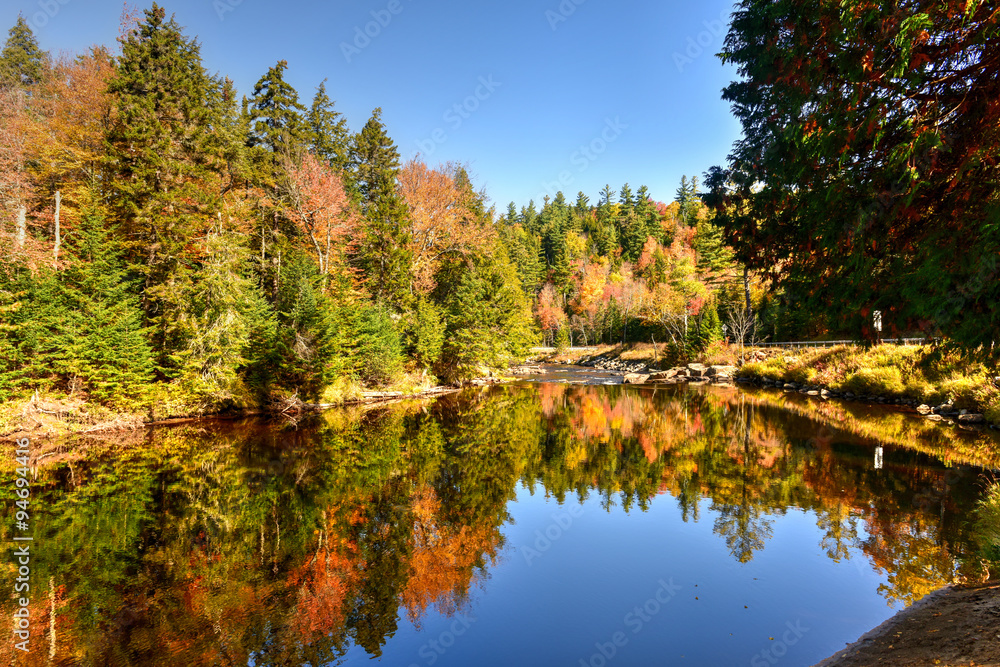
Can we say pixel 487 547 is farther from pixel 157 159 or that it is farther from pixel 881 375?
pixel 881 375

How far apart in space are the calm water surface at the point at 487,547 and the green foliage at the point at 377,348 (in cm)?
938

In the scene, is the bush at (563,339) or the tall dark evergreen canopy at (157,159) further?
the bush at (563,339)

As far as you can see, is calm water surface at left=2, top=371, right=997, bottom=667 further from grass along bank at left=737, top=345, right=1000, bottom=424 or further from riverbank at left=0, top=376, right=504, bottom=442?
grass along bank at left=737, top=345, right=1000, bottom=424

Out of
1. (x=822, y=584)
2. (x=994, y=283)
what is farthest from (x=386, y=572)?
(x=994, y=283)

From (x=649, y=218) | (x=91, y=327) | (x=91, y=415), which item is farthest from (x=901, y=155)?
(x=649, y=218)

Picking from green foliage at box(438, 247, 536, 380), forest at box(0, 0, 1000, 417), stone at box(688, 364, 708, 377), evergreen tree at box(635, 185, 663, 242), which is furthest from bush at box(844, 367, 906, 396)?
evergreen tree at box(635, 185, 663, 242)

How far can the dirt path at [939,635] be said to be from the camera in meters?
4.00

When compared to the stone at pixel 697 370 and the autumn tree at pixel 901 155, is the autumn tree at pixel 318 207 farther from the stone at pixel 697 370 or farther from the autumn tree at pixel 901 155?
the stone at pixel 697 370

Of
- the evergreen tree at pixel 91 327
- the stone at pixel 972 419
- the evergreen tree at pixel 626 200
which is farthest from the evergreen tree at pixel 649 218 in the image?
the evergreen tree at pixel 91 327

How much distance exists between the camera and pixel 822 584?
23.3ft

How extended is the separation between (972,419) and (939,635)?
17508 millimetres

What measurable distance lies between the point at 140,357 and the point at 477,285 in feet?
64.2

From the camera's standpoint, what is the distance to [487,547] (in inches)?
342

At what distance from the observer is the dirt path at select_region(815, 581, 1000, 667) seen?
400 centimetres
